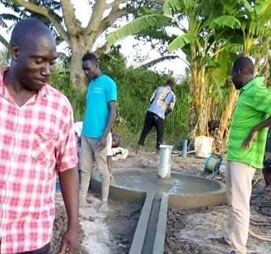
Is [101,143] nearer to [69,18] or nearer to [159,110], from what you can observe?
[159,110]

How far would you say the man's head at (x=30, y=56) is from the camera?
226cm

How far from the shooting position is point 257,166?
4.94 m

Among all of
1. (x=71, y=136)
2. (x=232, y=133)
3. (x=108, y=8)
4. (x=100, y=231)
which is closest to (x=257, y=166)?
(x=232, y=133)

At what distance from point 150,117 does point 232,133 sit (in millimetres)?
7815

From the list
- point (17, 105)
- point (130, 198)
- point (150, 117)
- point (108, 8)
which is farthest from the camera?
point (108, 8)

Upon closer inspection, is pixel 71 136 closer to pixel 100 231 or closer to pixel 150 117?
pixel 100 231

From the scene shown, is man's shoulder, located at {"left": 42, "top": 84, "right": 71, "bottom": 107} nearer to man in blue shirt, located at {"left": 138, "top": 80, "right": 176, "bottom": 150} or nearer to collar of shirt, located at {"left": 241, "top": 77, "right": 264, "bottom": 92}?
collar of shirt, located at {"left": 241, "top": 77, "right": 264, "bottom": 92}

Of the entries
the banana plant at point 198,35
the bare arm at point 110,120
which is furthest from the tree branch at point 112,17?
the bare arm at point 110,120

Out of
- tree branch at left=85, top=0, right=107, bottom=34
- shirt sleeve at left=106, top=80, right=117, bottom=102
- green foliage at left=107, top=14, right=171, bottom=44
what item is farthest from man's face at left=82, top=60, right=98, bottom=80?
tree branch at left=85, top=0, right=107, bottom=34

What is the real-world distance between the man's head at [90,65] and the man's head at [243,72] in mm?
1689

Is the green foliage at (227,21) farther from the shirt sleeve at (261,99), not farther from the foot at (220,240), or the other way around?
the shirt sleeve at (261,99)

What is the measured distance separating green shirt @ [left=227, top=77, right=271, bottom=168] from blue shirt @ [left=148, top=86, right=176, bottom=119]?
25.4 ft

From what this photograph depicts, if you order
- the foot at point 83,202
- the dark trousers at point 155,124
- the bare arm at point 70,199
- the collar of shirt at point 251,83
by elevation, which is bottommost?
the foot at point 83,202

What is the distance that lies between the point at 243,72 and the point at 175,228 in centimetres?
207
